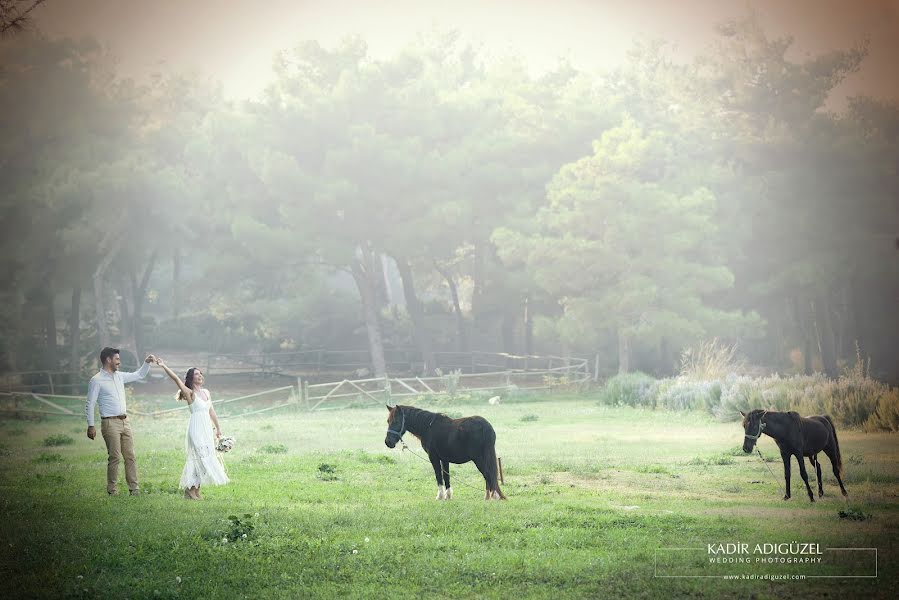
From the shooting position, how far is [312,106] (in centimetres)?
3706

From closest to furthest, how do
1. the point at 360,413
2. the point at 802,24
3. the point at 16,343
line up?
the point at 360,413 < the point at 802,24 < the point at 16,343

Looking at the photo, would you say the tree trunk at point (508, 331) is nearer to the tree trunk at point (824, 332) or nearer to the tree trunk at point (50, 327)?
the tree trunk at point (824, 332)

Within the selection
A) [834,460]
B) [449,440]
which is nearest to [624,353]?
[834,460]

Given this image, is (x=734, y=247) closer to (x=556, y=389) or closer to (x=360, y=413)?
(x=556, y=389)

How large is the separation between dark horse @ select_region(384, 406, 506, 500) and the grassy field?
1.07 ft

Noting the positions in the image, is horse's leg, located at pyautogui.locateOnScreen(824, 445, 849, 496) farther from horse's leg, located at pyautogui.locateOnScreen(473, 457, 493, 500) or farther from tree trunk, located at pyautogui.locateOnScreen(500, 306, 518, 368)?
tree trunk, located at pyautogui.locateOnScreen(500, 306, 518, 368)

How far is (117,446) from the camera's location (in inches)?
428

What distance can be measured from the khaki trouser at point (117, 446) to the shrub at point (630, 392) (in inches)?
637

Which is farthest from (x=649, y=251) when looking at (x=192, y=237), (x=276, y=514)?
(x=276, y=514)

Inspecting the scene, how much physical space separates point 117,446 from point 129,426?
28 centimetres

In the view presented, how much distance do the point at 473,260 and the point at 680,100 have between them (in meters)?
11.6

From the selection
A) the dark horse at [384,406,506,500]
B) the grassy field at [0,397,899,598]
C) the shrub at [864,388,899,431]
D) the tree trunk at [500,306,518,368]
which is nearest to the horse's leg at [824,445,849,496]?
the grassy field at [0,397,899,598]

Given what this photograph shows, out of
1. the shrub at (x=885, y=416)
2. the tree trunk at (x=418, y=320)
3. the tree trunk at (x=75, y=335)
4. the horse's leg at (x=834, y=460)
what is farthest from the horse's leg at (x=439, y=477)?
the tree trunk at (x=75, y=335)

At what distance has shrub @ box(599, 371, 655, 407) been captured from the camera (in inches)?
982
